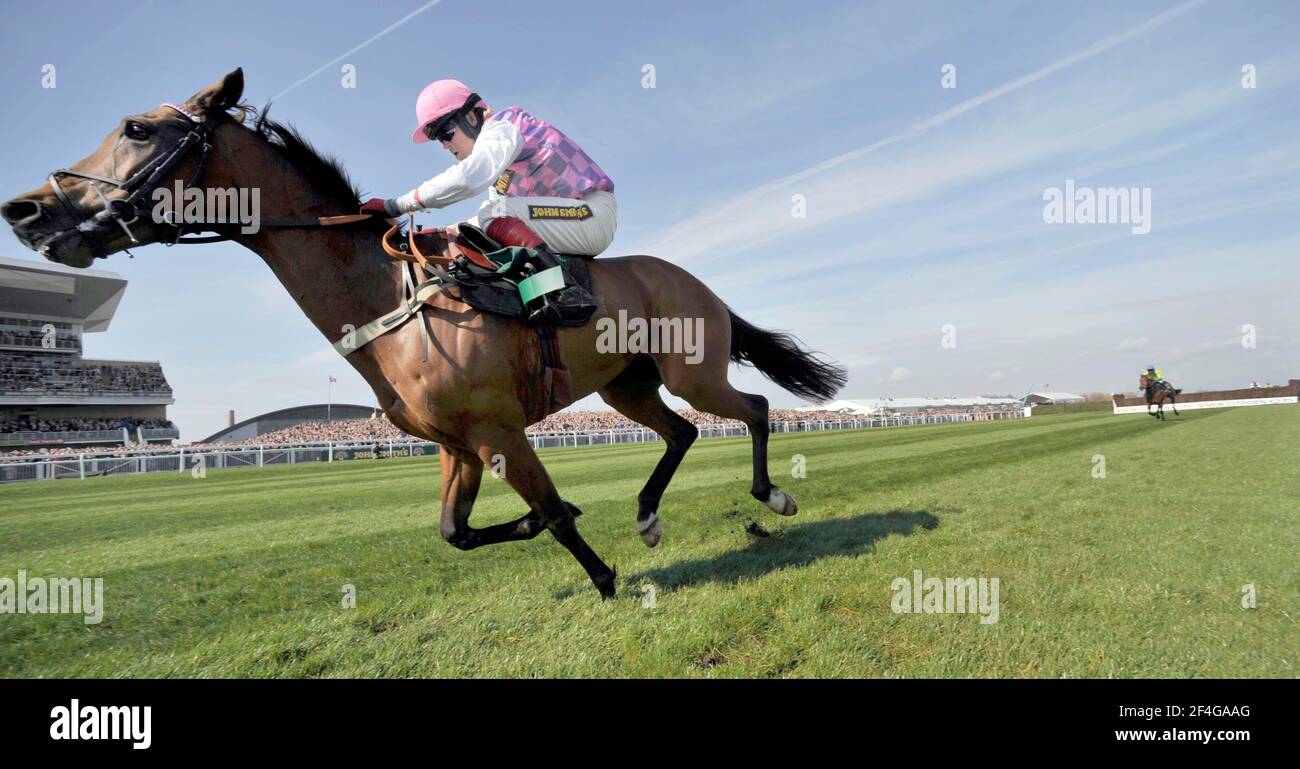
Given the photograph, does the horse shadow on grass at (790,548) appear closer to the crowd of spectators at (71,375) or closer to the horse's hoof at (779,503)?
the horse's hoof at (779,503)

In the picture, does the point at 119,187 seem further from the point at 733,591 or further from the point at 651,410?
the point at 733,591

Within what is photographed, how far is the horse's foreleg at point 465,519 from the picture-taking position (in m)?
3.43

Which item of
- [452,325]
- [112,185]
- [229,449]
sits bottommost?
[229,449]

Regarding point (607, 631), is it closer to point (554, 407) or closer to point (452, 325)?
point (554, 407)

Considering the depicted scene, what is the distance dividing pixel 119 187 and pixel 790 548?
423 cm

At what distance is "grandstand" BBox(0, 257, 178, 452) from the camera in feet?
135

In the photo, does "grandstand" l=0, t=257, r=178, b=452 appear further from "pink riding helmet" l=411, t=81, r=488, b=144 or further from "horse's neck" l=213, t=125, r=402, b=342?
"pink riding helmet" l=411, t=81, r=488, b=144

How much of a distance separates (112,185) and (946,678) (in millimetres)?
3982

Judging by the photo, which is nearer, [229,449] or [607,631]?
[607,631]

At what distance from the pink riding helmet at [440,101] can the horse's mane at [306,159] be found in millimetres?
517

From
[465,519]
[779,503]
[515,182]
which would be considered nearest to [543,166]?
[515,182]

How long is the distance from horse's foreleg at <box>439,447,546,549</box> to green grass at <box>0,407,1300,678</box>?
0.32 metres

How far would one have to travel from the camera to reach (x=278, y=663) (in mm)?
2518
